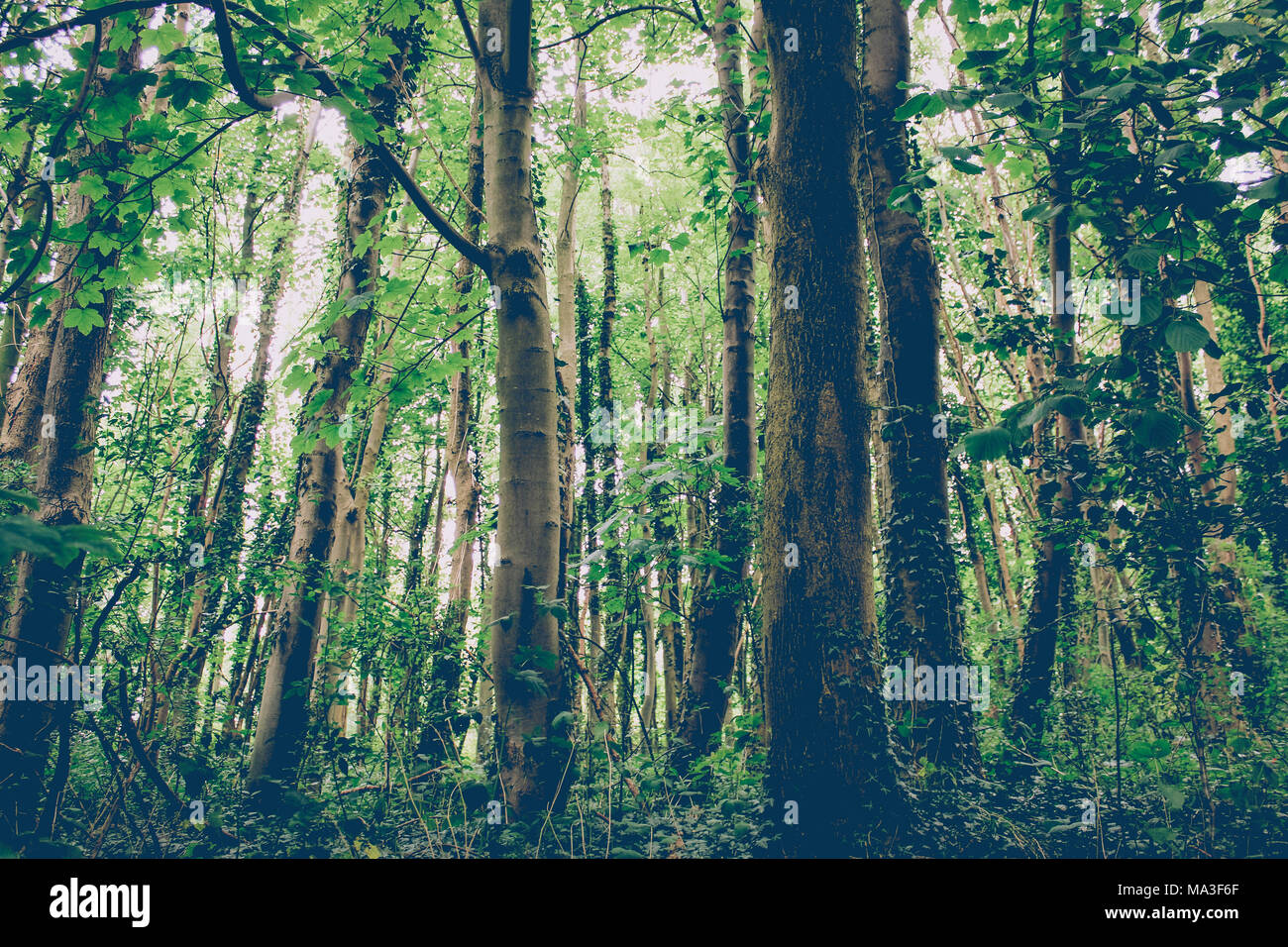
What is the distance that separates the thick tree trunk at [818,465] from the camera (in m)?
3.12

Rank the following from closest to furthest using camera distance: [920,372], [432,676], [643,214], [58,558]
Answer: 1. [58,558]
2. [432,676]
3. [920,372]
4. [643,214]

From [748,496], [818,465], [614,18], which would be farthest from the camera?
[748,496]

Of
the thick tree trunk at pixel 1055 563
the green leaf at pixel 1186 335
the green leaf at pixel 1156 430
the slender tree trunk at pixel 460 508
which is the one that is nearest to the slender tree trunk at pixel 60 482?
the slender tree trunk at pixel 460 508

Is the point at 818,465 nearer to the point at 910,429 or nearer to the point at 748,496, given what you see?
the point at 910,429

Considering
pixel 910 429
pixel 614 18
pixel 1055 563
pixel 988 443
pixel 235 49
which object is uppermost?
pixel 614 18

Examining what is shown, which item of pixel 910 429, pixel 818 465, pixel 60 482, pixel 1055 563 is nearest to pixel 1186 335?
pixel 818 465

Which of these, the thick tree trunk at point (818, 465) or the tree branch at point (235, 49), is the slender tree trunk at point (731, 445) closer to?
the thick tree trunk at point (818, 465)

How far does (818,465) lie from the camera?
11.3 feet

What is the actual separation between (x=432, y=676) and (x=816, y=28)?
4851 millimetres

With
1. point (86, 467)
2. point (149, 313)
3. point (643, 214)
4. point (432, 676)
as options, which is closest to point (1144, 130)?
point (432, 676)

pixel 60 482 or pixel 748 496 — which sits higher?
pixel 60 482
